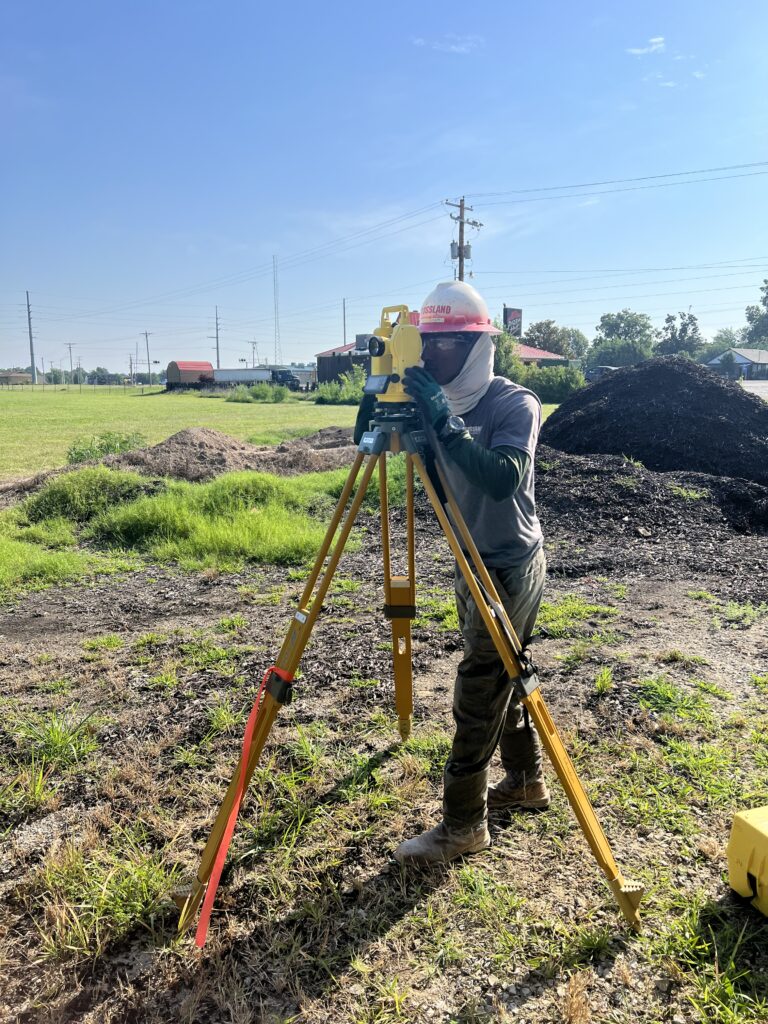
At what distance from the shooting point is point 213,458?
12164 millimetres

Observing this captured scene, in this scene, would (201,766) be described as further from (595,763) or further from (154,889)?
(595,763)

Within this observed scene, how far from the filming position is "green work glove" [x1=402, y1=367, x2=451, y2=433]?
2227 mm

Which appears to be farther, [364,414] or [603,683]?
[603,683]

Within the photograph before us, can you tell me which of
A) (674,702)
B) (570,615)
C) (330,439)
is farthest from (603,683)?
(330,439)

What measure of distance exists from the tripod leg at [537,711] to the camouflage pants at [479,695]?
0.70ft

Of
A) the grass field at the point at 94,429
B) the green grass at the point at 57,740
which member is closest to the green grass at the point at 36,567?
the green grass at the point at 57,740

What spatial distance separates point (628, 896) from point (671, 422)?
11886mm

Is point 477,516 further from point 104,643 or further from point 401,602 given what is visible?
point 104,643

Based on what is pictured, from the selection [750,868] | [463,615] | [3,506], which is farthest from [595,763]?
[3,506]

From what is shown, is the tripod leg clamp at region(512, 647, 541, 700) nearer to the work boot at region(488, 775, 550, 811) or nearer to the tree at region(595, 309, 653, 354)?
the work boot at region(488, 775, 550, 811)

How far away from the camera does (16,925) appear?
236cm

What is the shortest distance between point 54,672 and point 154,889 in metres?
2.30

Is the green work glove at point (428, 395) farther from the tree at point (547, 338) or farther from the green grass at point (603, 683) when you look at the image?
the tree at point (547, 338)

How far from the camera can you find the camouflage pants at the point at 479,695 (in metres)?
2.46
